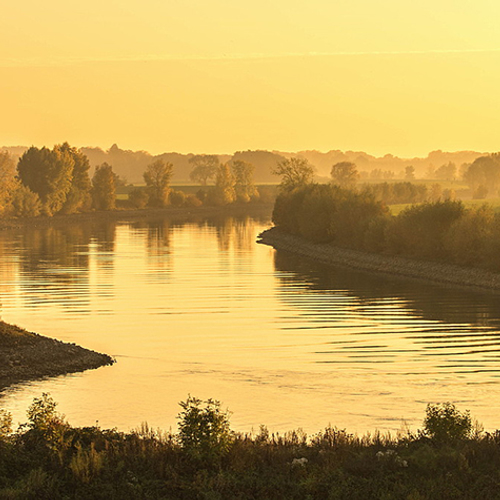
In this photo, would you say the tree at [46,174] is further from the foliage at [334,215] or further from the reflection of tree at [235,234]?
the foliage at [334,215]

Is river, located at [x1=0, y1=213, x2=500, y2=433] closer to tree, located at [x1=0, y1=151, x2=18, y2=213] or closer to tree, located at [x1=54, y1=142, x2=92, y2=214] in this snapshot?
tree, located at [x1=0, y1=151, x2=18, y2=213]

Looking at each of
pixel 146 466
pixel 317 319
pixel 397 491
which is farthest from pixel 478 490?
pixel 317 319

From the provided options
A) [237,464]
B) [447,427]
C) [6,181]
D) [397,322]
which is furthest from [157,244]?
[237,464]

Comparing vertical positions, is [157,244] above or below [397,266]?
above

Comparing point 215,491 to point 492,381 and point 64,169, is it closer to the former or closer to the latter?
point 492,381

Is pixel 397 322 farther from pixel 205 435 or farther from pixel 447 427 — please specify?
pixel 205 435

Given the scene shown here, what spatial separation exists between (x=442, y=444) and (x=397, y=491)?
2.88 meters

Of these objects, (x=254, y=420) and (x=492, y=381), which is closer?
(x=254, y=420)

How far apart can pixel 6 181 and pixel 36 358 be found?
136624 millimetres

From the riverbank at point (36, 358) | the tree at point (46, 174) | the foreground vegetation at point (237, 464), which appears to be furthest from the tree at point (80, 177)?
the foreground vegetation at point (237, 464)

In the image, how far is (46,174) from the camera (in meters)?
182

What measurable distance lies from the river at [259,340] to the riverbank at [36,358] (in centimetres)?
81

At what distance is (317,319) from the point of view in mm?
51062

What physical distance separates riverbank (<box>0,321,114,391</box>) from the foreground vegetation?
11.9 metres
